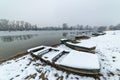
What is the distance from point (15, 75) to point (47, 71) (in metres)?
2.11

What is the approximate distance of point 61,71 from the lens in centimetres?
570

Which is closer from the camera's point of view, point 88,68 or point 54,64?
point 88,68

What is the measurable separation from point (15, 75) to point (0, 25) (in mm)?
96250

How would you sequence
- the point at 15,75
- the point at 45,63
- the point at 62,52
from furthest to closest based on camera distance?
1. the point at 62,52
2. the point at 45,63
3. the point at 15,75

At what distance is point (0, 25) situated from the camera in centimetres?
8112

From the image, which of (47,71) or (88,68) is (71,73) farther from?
(47,71)

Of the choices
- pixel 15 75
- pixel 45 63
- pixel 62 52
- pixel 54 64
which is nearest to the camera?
pixel 15 75

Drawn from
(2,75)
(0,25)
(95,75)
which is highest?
(0,25)

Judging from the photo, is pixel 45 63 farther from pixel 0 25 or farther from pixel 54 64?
pixel 0 25

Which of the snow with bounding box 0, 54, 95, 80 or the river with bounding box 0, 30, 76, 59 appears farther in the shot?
the river with bounding box 0, 30, 76, 59

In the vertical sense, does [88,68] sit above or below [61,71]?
above

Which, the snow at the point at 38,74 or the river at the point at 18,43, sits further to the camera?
the river at the point at 18,43

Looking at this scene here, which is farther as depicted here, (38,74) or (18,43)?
(18,43)

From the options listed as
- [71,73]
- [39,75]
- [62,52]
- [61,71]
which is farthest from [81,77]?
[62,52]
